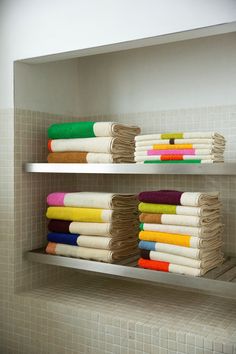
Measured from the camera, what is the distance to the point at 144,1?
153 centimetres

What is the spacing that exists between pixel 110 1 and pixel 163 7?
223 mm

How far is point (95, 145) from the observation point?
1.75 m

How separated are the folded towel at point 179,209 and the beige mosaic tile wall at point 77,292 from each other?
0.26m

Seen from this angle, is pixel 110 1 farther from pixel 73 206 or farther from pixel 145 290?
pixel 145 290

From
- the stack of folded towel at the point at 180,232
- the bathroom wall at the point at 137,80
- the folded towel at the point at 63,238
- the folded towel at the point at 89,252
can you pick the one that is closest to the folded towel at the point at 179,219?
the stack of folded towel at the point at 180,232

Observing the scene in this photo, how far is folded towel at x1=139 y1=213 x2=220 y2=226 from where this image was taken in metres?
1.52

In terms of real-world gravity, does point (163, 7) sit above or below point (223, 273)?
above

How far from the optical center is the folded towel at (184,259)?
4.96 feet

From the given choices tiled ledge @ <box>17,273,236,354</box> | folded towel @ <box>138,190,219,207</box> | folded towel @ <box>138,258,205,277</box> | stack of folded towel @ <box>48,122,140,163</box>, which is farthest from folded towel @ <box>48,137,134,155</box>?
tiled ledge @ <box>17,273,236,354</box>

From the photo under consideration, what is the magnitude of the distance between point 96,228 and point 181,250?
377 millimetres

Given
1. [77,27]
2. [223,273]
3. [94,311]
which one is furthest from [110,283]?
[77,27]

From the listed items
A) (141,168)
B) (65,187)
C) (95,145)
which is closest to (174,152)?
(141,168)

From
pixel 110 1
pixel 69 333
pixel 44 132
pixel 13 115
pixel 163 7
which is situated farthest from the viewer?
pixel 44 132

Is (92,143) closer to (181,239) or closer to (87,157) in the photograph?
(87,157)
